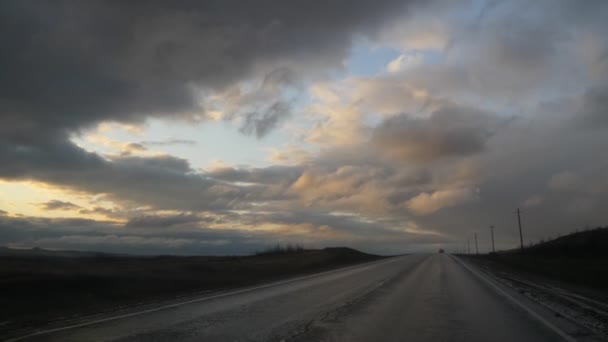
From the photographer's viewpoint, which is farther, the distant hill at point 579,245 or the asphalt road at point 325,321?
the distant hill at point 579,245

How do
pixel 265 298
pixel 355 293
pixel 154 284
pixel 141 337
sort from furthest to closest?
pixel 154 284
pixel 355 293
pixel 265 298
pixel 141 337

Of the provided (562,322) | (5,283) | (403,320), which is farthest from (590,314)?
(5,283)

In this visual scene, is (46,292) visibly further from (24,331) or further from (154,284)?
(24,331)

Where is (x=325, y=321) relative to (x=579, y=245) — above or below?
below

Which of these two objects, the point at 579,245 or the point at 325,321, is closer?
the point at 325,321

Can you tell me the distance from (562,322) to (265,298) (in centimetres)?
905

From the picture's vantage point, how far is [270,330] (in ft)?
32.9

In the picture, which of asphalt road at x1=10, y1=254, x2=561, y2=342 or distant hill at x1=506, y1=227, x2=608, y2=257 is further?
distant hill at x1=506, y1=227, x2=608, y2=257

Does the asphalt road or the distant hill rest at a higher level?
the distant hill

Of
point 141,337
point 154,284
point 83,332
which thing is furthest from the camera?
point 154,284

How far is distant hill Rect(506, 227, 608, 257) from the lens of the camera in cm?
6165

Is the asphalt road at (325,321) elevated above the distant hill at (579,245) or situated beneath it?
situated beneath

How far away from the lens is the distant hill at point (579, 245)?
202ft

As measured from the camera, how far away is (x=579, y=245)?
66188 millimetres
